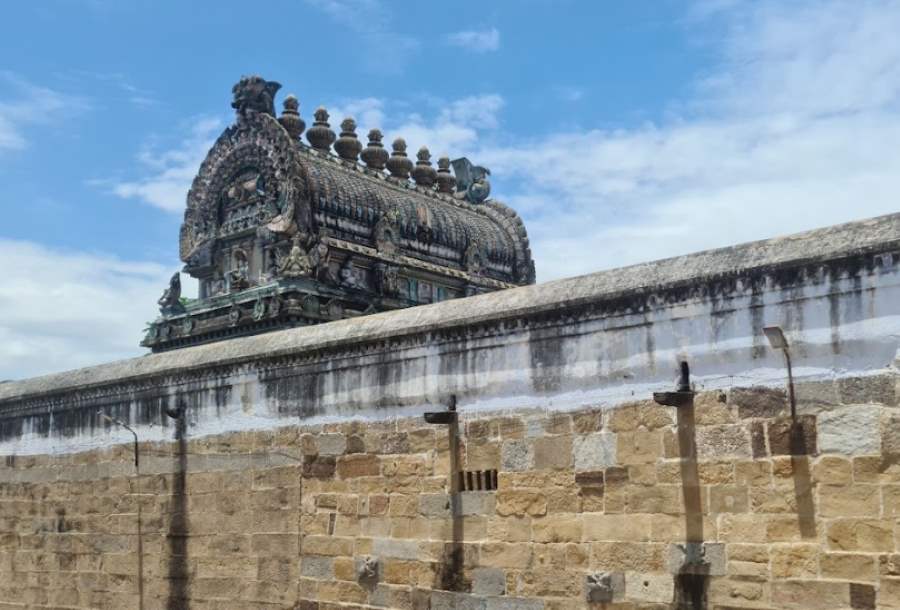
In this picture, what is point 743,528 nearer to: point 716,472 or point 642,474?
point 716,472

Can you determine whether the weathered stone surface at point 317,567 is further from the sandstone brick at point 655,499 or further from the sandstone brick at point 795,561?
the sandstone brick at point 795,561

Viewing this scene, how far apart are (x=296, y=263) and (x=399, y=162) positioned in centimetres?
389

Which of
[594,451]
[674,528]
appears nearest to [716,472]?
[674,528]

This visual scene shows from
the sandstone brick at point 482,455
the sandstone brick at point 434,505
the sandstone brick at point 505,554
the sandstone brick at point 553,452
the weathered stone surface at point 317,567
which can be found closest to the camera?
the sandstone brick at point 553,452

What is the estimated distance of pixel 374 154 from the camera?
18.2m

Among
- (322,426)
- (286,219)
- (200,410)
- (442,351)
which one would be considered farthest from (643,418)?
(286,219)

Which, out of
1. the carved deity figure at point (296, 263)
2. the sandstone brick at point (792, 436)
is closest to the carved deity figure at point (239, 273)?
the carved deity figure at point (296, 263)

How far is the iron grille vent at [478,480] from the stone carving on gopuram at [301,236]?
289 inches

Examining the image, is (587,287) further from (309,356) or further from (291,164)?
(291,164)

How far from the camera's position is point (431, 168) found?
19219mm

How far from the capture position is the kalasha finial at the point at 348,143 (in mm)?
17766

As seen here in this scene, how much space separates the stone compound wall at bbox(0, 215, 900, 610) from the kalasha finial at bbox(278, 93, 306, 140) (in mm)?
6854

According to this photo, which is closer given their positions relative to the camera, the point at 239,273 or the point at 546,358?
the point at 546,358

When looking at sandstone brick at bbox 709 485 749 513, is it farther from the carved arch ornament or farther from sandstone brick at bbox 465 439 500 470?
the carved arch ornament
